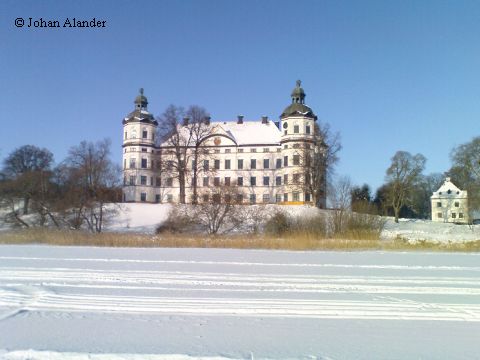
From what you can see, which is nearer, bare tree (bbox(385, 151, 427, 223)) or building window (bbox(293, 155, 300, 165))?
bare tree (bbox(385, 151, 427, 223))

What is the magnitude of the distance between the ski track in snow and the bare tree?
136 ft

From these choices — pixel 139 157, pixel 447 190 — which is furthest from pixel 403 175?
pixel 139 157

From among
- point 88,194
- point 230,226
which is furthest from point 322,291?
point 88,194

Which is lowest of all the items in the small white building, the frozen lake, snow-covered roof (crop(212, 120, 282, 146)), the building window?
the frozen lake

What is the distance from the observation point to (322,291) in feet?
25.1

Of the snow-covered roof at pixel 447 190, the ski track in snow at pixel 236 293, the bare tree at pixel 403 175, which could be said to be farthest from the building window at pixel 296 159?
the ski track in snow at pixel 236 293

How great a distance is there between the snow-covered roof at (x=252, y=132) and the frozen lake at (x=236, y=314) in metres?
54.2

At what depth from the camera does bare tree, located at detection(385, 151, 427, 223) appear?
1978 inches

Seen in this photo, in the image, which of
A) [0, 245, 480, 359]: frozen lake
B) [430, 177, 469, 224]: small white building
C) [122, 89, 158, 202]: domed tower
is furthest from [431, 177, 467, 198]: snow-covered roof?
[0, 245, 480, 359]: frozen lake

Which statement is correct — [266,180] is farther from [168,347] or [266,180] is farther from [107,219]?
[168,347]

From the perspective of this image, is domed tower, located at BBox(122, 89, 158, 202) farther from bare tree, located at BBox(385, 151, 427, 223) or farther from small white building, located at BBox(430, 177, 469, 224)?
small white building, located at BBox(430, 177, 469, 224)

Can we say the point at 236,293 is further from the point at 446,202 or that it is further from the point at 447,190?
the point at 447,190

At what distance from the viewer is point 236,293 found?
7.35 m

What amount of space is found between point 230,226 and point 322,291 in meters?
26.8
